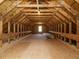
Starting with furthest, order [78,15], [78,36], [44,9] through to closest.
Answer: [44,9], [78,15], [78,36]

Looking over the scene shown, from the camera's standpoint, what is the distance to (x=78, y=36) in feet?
24.7

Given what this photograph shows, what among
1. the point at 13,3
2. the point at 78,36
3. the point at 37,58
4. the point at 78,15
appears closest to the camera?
the point at 37,58

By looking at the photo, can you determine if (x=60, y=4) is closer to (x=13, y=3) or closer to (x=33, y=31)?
(x=13, y=3)

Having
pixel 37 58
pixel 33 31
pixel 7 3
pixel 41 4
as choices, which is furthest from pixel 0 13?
pixel 33 31

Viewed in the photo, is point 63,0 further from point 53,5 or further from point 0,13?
point 0,13

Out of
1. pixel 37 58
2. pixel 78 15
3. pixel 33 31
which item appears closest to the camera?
pixel 37 58

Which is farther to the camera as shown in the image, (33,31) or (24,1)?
(33,31)

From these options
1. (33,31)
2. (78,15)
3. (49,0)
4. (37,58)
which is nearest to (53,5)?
(49,0)

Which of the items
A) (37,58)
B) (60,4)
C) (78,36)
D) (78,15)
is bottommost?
(37,58)

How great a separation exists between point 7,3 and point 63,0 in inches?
111

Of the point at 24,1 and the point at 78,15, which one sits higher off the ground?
the point at 24,1

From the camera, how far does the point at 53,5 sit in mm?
9484

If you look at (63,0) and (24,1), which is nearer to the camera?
(63,0)

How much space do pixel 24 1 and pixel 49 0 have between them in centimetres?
145
